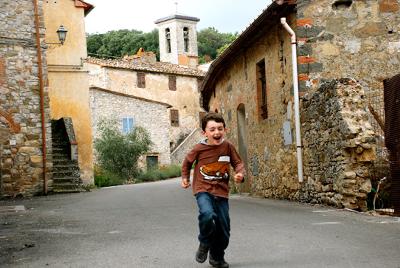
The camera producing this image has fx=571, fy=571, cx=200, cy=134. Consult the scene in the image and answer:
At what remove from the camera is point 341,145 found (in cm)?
1017

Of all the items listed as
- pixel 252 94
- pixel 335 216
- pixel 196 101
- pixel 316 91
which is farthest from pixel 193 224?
pixel 196 101

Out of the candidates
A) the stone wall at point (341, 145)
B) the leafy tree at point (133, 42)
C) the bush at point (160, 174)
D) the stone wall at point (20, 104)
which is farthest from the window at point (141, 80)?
the stone wall at point (341, 145)

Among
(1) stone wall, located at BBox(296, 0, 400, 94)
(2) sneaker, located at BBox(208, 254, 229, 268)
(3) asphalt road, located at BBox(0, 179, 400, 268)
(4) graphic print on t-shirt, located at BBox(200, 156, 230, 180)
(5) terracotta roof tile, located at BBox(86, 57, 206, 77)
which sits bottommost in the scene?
(3) asphalt road, located at BBox(0, 179, 400, 268)

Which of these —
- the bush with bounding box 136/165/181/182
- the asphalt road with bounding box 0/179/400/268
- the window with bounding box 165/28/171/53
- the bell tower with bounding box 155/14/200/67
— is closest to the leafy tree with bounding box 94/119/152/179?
the bush with bounding box 136/165/181/182

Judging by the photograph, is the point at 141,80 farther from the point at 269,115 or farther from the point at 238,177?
the point at 238,177

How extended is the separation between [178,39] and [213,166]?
186 feet

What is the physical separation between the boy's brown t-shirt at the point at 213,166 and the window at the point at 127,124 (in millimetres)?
34695

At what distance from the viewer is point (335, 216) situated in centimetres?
911

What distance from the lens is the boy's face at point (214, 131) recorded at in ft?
17.6

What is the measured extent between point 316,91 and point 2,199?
9.52 m

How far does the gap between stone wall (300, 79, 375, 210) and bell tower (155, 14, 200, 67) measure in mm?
48946

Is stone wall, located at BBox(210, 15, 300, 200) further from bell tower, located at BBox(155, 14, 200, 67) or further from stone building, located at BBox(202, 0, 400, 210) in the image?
bell tower, located at BBox(155, 14, 200, 67)

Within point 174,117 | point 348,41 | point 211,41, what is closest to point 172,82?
point 174,117

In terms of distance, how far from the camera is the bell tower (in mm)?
→ 60188
